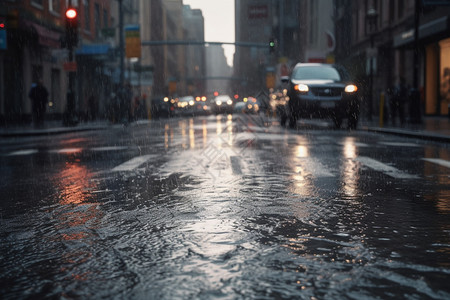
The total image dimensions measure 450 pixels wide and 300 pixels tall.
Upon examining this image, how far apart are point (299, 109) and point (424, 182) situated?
13312mm

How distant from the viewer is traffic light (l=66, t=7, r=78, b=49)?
25.1 meters

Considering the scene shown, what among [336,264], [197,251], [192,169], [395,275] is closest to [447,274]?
[395,275]

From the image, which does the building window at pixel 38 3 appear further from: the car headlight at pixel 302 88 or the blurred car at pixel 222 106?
the blurred car at pixel 222 106

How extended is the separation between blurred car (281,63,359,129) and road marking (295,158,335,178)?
1062 cm

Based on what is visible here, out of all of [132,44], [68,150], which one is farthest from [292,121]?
[132,44]

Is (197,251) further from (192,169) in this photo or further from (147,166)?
(147,166)

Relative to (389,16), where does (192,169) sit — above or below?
below

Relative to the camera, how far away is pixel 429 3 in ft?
66.5

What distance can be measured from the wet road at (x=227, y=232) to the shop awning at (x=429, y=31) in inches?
722

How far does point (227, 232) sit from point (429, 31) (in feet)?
83.4

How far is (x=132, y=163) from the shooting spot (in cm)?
1017

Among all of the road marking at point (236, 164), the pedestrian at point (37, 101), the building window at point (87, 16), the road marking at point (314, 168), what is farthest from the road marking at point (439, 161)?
the building window at point (87, 16)

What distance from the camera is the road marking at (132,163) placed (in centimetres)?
933

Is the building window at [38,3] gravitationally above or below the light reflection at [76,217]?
above
